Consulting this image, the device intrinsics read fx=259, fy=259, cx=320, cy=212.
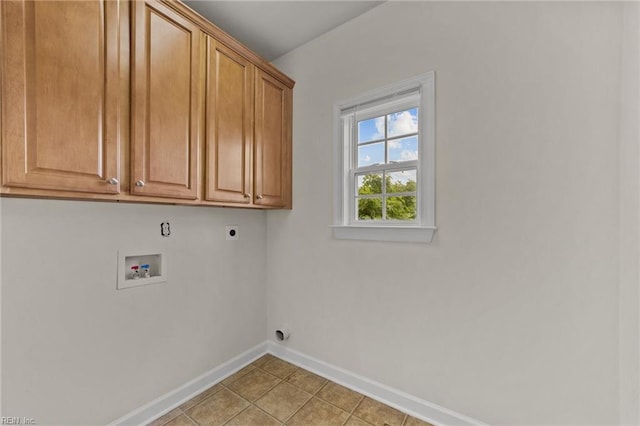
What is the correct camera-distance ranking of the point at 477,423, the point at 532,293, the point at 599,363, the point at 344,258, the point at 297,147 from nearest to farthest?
the point at 599,363 < the point at 532,293 < the point at 477,423 < the point at 344,258 < the point at 297,147

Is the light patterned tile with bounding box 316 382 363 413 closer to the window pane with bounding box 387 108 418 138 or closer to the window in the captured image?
the window

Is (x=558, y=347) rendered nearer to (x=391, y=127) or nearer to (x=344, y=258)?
(x=344, y=258)

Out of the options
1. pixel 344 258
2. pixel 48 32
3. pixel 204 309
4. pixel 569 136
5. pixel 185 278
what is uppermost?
pixel 48 32

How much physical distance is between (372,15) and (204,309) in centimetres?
236

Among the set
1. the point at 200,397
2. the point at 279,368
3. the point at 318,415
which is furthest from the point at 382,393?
the point at 200,397

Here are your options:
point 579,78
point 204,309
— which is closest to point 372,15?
point 579,78

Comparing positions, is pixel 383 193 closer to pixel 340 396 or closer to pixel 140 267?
pixel 340 396

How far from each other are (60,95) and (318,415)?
2.05m

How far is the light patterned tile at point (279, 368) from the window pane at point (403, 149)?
1747 millimetres

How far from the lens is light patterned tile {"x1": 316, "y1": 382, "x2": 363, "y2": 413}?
1641 millimetres

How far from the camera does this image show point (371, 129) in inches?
73.5

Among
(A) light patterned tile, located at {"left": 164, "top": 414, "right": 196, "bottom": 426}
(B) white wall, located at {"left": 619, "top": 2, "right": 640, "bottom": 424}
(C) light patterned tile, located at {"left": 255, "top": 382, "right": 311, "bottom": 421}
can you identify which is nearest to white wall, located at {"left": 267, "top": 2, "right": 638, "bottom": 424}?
(B) white wall, located at {"left": 619, "top": 2, "right": 640, "bottom": 424}

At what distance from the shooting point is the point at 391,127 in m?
1.78

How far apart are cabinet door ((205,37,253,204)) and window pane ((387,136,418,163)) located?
0.99 meters
